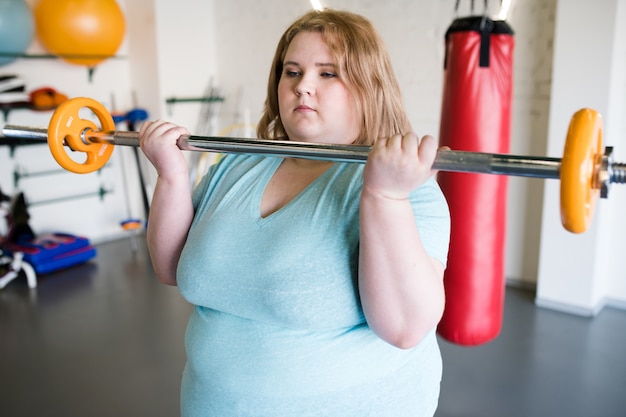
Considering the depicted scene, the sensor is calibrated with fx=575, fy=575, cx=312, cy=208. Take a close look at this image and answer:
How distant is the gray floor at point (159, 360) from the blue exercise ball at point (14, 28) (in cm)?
156

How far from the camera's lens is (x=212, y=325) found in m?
1.02

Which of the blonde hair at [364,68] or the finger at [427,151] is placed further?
the blonde hair at [364,68]

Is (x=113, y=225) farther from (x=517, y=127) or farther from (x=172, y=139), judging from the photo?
(x=172, y=139)

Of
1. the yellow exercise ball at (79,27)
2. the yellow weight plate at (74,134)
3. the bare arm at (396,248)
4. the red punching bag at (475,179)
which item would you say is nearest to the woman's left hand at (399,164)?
the bare arm at (396,248)

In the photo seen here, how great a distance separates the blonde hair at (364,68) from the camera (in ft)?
3.29

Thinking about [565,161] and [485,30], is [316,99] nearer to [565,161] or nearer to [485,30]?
[565,161]

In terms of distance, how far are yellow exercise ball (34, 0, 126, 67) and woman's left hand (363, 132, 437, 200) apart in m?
3.70

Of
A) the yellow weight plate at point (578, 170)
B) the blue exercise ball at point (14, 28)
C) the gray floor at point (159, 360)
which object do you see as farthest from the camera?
the blue exercise ball at point (14, 28)

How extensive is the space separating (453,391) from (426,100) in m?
1.96

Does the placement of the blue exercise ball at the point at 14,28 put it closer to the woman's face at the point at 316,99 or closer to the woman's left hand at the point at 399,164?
the woman's face at the point at 316,99

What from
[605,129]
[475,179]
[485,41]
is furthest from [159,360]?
[605,129]

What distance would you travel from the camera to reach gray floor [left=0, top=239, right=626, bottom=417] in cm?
233

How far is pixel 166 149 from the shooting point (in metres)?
1.11

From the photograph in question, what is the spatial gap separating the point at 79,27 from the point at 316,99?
3.45 metres
